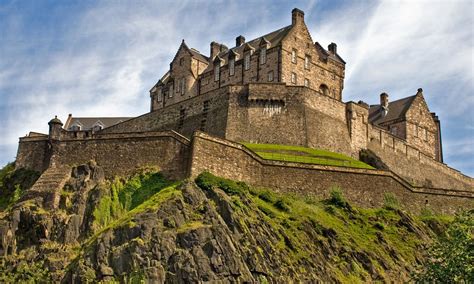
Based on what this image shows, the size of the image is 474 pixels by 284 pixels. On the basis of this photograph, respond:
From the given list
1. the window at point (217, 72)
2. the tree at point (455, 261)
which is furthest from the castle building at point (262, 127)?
the tree at point (455, 261)

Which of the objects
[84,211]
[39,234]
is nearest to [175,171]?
[84,211]

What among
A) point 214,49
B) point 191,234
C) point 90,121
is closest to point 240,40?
point 214,49

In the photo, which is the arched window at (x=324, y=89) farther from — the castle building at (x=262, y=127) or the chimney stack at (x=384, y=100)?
the chimney stack at (x=384, y=100)

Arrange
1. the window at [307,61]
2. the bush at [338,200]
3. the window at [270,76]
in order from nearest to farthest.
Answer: the bush at [338,200] < the window at [270,76] < the window at [307,61]

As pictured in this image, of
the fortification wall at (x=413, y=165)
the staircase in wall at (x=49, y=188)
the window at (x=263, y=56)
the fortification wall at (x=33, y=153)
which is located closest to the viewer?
the staircase in wall at (x=49, y=188)

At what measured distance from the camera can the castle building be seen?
56.8 m

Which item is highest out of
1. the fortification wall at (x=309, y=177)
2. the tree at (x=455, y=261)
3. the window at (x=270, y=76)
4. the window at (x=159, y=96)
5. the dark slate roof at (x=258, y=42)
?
the dark slate roof at (x=258, y=42)

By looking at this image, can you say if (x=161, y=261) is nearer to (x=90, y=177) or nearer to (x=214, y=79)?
(x=90, y=177)

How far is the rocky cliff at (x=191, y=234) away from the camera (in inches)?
1763

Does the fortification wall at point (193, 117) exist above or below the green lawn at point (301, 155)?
above

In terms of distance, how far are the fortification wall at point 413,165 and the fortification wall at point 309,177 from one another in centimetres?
1120

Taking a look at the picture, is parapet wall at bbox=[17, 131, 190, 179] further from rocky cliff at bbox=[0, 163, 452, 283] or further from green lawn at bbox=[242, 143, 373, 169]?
green lawn at bbox=[242, 143, 373, 169]

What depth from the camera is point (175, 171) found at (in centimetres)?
5528

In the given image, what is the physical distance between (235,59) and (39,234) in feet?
108
